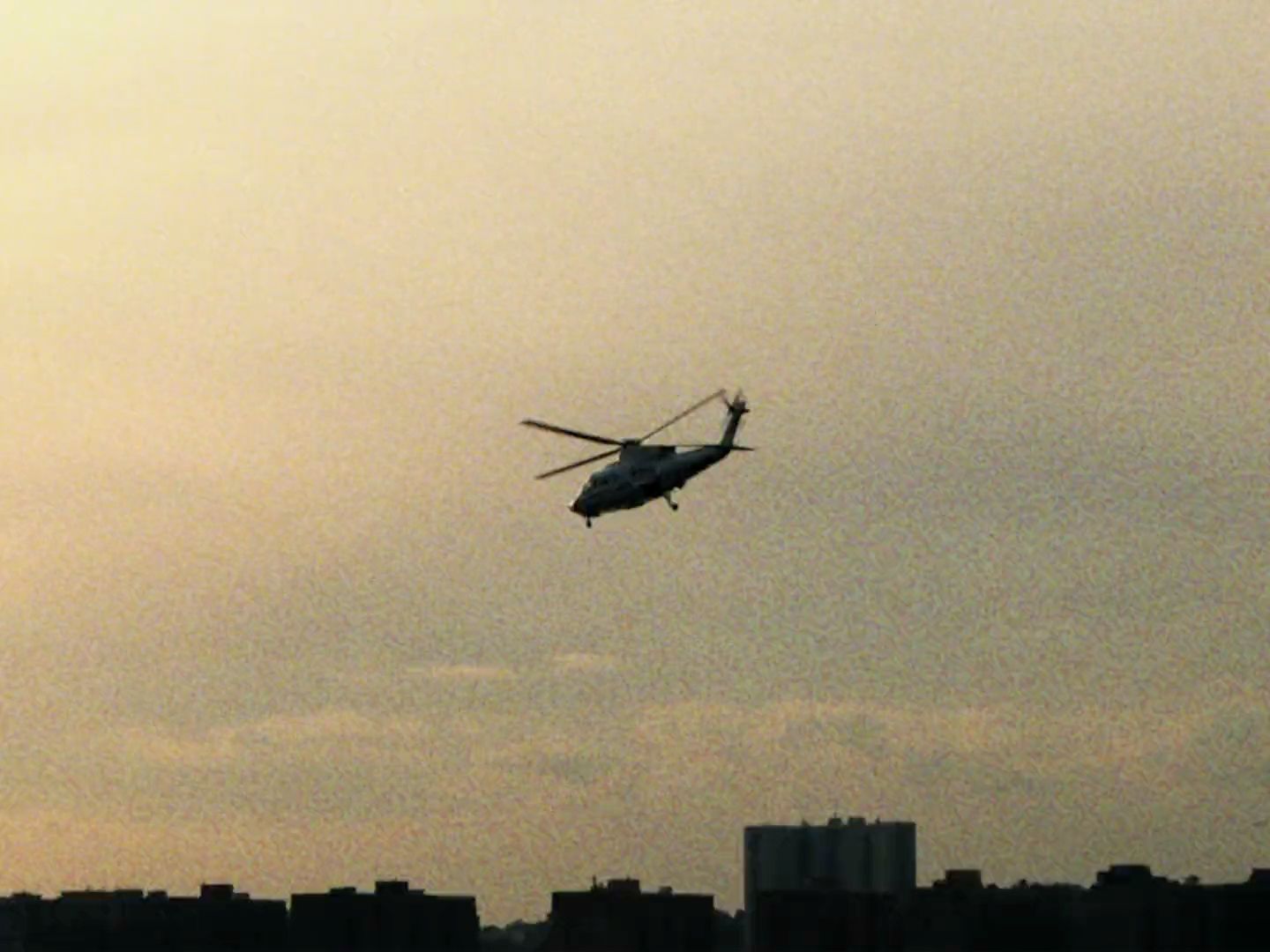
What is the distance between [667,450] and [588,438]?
5207 millimetres

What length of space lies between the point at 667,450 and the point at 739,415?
334 inches

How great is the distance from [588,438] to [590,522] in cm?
720

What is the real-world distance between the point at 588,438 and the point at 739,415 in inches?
472

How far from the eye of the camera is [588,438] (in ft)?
634

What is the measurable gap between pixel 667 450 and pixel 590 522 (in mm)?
8448

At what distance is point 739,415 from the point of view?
655 feet

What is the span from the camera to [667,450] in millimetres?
193125
